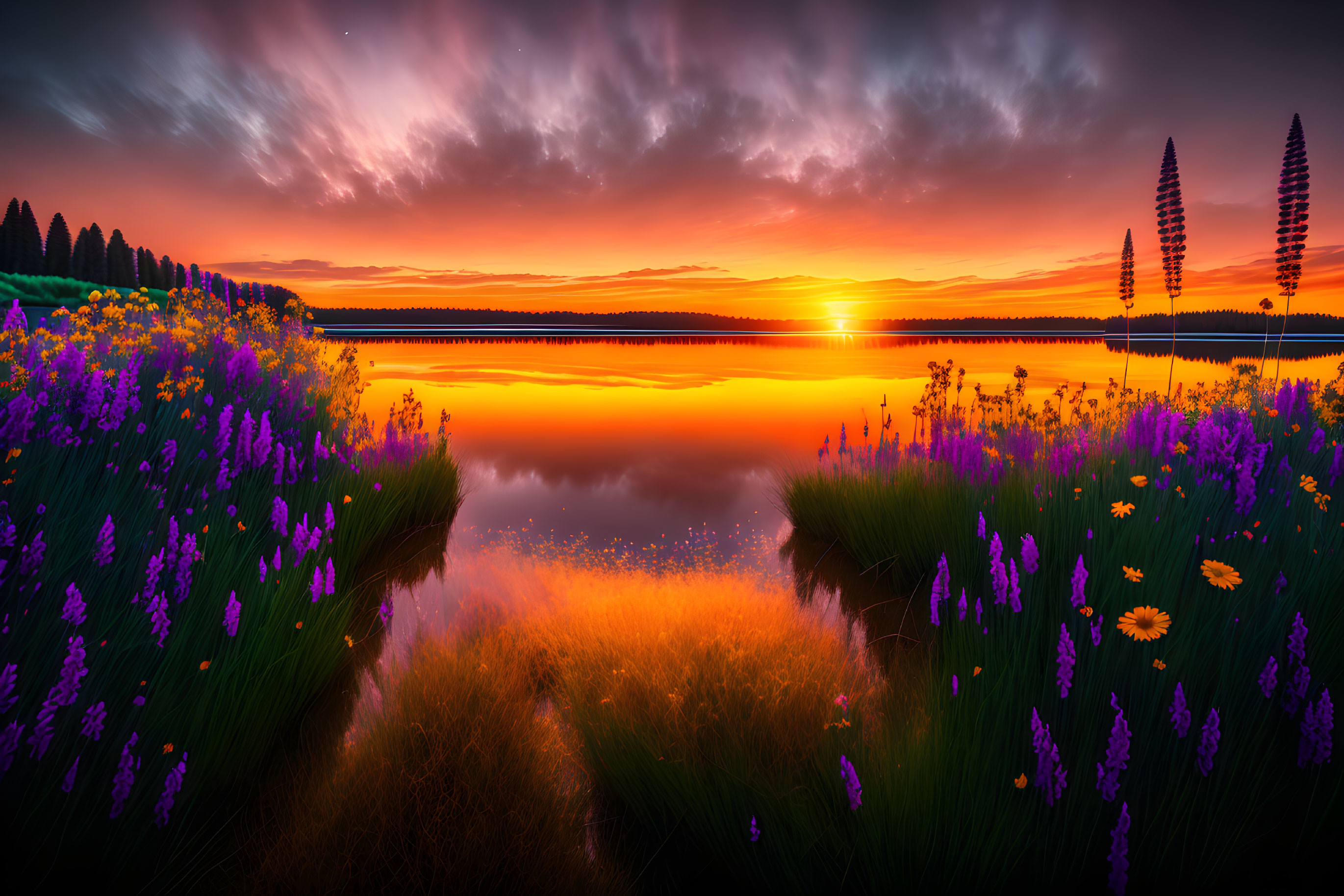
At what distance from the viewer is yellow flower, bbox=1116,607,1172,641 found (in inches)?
89.7

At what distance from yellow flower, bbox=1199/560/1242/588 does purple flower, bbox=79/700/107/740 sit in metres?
4.55

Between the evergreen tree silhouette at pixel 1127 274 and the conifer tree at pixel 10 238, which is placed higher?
the conifer tree at pixel 10 238

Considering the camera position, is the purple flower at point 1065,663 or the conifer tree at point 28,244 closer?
the purple flower at point 1065,663

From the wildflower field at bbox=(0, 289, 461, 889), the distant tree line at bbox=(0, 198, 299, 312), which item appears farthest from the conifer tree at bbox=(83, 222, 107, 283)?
the wildflower field at bbox=(0, 289, 461, 889)

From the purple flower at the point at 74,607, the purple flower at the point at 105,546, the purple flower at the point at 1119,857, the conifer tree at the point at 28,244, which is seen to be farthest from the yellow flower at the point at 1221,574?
the conifer tree at the point at 28,244

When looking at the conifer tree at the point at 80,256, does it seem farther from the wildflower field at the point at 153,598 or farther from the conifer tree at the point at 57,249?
the wildflower field at the point at 153,598

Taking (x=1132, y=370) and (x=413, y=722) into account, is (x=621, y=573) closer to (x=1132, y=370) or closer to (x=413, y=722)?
(x=413, y=722)

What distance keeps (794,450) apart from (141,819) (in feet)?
31.1

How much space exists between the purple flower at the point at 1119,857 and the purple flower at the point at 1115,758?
10 centimetres

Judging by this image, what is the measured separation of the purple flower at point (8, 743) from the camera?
6.14 feet

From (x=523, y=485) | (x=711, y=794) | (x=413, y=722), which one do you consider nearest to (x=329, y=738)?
(x=413, y=722)

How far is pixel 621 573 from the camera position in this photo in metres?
5.55

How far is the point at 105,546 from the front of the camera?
277 centimetres

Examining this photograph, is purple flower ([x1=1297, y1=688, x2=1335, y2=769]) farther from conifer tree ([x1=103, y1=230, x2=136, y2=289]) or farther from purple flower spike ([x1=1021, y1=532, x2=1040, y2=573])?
conifer tree ([x1=103, y1=230, x2=136, y2=289])
